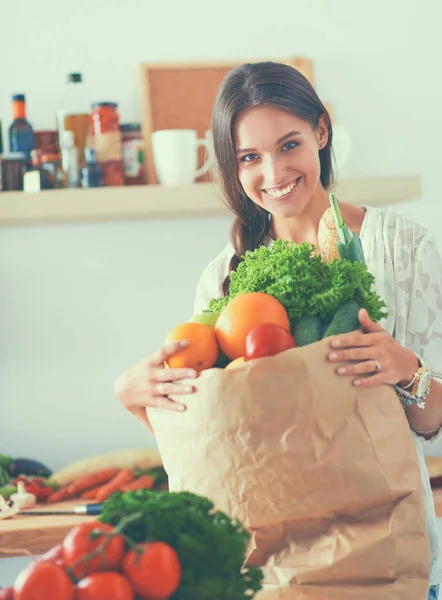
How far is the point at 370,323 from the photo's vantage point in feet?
3.47

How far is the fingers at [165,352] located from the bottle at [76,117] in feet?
4.46

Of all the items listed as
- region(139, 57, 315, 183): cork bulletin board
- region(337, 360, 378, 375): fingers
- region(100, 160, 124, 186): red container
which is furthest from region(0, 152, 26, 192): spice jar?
region(337, 360, 378, 375): fingers

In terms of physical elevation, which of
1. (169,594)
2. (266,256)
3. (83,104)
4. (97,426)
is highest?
(83,104)

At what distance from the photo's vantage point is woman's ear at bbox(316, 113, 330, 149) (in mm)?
1425

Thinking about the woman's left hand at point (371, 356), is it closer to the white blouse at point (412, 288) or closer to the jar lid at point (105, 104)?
the white blouse at point (412, 288)

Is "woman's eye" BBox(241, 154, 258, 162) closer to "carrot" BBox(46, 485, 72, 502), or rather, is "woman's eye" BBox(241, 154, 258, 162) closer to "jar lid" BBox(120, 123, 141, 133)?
"jar lid" BBox(120, 123, 141, 133)

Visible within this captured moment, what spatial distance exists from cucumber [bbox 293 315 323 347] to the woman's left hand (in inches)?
1.7

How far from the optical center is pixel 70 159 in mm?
2355

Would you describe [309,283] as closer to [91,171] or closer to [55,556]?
[55,556]

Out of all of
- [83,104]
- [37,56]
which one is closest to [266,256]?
[83,104]

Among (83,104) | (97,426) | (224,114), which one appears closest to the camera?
(224,114)

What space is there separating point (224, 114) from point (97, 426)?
1425 millimetres

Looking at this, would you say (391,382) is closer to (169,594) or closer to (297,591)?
(297,591)

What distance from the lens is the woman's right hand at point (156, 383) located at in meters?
1.01
